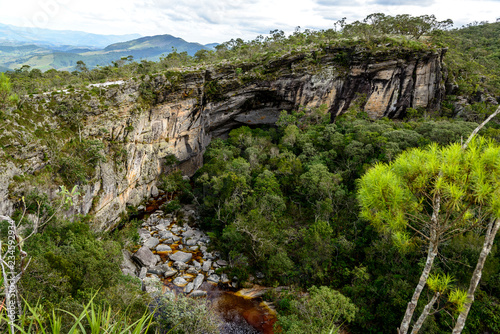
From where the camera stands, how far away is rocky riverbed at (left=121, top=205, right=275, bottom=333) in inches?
683

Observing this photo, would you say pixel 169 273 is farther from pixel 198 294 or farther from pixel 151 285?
pixel 151 285

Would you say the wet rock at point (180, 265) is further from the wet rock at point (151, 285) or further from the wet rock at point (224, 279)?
the wet rock at point (151, 285)

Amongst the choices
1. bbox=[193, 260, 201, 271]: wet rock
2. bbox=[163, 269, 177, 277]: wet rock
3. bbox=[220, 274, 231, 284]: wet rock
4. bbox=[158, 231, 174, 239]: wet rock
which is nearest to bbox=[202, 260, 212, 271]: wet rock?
bbox=[193, 260, 201, 271]: wet rock

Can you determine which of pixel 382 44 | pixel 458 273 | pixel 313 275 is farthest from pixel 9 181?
pixel 382 44

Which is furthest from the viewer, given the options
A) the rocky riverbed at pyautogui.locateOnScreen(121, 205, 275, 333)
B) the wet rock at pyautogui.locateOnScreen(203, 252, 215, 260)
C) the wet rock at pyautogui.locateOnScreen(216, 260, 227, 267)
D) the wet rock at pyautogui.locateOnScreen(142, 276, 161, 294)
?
the wet rock at pyautogui.locateOnScreen(203, 252, 215, 260)

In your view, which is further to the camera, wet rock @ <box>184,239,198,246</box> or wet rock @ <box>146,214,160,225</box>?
wet rock @ <box>146,214,160,225</box>

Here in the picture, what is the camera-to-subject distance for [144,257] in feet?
70.4

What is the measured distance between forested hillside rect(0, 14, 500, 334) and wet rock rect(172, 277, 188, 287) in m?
2.19

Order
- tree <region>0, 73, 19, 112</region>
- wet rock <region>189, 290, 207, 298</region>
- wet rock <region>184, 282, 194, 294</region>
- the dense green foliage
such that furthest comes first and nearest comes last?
1. wet rock <region>184, 282, 194, 294</region>
2. wet rock <region>189, 290, 207, 298</region>
3. tree <region>0, 73, 19, 112</region>
4. the dense green foliage

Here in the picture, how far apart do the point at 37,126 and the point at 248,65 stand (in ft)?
80.9

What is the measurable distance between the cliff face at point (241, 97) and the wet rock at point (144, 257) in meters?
6.37

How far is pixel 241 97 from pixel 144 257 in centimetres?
2436

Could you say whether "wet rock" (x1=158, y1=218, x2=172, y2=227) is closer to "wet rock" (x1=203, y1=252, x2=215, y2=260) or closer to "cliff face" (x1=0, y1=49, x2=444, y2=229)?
"cliff face" (x1=0, y1=49, x2=444, y2=229)

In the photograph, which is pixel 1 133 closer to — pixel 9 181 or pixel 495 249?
pixel 9 181
